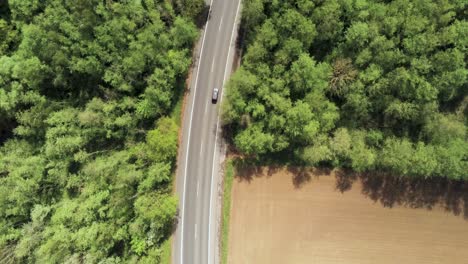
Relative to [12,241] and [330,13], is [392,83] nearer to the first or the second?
[330,13]

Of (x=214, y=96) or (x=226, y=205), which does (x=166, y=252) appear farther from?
(x=214, y=96)

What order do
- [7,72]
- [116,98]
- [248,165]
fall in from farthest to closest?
[248,165] → [116,98] → [7,72]

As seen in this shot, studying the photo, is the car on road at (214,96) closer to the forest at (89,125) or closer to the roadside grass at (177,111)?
the roadside grass at (177,111)

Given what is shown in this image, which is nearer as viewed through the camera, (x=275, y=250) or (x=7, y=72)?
(x=7, y=72)

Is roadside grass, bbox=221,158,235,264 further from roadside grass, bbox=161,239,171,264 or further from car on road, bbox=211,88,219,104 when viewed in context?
car on road, bbox=211,88,219,104

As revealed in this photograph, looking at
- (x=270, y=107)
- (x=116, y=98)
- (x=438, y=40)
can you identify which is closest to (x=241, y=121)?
(x=270, y=107)

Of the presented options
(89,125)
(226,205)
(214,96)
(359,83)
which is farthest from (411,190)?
(89,125)
